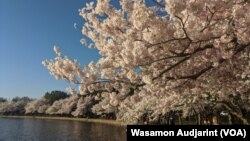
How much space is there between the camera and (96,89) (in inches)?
469

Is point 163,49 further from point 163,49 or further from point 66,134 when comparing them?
point 66,134

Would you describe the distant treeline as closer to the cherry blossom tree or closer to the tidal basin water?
the tidal basin water

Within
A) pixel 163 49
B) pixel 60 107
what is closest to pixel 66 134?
pixel 163 49

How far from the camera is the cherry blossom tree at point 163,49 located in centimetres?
843
